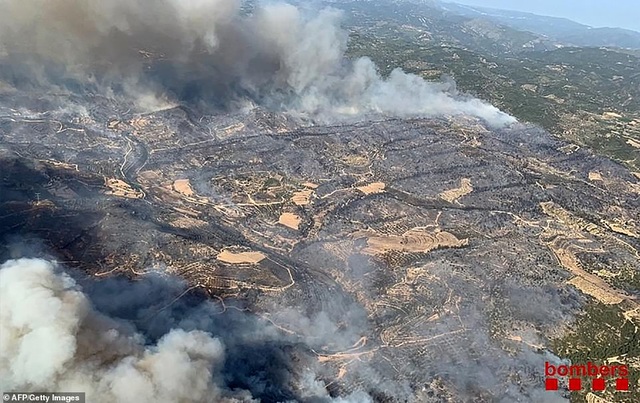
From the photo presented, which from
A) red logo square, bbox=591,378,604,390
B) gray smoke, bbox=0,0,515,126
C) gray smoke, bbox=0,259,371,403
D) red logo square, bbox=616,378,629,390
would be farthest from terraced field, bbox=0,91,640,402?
gray smoke, bbox=0,0,515,126

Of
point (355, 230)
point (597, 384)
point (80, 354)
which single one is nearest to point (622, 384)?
point (597, 384)

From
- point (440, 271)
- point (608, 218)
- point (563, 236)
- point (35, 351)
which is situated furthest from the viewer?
point (608, 218)

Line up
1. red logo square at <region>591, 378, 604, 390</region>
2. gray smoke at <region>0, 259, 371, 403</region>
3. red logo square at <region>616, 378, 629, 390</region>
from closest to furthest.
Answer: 1. gray smoke at <region>0, 259, 371, 403</region>
2. red logo square at <region>591, 378, 604, 390</region>
3. red logo square at <region>616, 378, 629, 390</region>

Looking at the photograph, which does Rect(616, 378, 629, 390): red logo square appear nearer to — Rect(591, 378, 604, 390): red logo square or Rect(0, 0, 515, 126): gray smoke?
Rect(591, 378, 604, 390): red logo square

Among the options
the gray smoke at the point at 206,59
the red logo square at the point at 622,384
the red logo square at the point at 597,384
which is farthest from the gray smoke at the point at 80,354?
the gray smoke at the point at 206,59

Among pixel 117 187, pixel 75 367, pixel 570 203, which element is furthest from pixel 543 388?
pixel 117 187

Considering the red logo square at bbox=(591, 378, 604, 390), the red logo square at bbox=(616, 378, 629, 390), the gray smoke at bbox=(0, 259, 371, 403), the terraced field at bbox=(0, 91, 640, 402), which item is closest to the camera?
the gray smoke at bbox=(0, 259, 371, 403)

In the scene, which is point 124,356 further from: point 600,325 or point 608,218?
point 608,218
